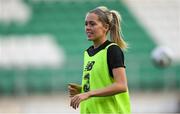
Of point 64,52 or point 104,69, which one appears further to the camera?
point 64,52

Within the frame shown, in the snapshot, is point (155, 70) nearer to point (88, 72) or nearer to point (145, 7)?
point (145, 7)

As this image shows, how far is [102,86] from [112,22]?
1.38 feet

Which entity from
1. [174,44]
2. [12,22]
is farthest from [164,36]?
[12,22]

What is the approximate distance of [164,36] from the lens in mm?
11438

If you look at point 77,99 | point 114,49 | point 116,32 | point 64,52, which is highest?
point 64,52

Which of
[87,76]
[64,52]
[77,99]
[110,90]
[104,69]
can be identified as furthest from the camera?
[64,52]

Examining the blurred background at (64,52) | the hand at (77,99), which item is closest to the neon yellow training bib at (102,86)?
the hand at (77,99)

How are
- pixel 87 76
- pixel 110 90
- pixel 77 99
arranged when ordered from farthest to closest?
pixel 87 76, pixel 110 90, pixel 77 99

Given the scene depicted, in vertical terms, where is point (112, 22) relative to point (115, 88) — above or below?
above

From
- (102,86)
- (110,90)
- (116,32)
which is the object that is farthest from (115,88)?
(116,32)

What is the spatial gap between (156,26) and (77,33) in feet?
5.54

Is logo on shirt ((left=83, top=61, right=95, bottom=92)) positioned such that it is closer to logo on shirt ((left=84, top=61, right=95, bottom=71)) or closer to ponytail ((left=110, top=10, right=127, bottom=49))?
logo on shirt ((left=84, top=61, right=95, bottom=71))

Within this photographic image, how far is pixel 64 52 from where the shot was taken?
10617mm

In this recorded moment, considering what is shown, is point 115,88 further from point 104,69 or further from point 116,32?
point 116,32
